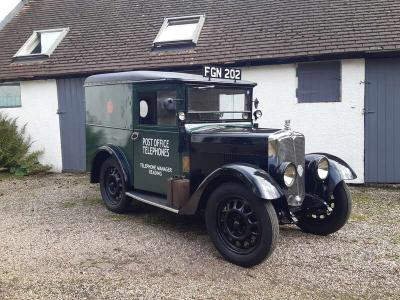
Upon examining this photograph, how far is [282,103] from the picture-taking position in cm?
918

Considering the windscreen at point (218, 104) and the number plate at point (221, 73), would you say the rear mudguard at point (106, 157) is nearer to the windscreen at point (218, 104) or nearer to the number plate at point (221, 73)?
the windscreen at point (218, 104)

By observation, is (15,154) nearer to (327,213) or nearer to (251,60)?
(251,60)

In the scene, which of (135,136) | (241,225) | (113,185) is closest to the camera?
(241,225)

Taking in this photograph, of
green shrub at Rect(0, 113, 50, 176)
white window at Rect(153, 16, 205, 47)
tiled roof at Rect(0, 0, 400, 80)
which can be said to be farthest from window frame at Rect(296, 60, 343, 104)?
green shrub at Rect(0, 113, 50, 176)

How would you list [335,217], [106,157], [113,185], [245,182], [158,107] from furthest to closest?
[106,157]
[113,185]
[158,107]
[335,217]
[245,182]

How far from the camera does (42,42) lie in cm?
1223

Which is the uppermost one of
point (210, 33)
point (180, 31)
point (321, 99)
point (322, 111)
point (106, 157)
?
point (180, 31)

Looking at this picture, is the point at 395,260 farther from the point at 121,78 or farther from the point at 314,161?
the point at 121,78

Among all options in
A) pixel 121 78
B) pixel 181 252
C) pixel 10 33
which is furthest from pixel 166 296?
pixel 10 33

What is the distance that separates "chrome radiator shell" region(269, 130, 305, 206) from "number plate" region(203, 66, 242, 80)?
4.24 feet

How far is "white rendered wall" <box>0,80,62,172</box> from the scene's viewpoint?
36.4ft

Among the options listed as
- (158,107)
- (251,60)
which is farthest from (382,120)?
(158,107)

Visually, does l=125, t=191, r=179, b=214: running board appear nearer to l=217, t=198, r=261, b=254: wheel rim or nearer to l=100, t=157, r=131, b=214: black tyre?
l=100, t=157, r=131, b=214: black tyre

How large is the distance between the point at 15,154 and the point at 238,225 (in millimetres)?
8481
